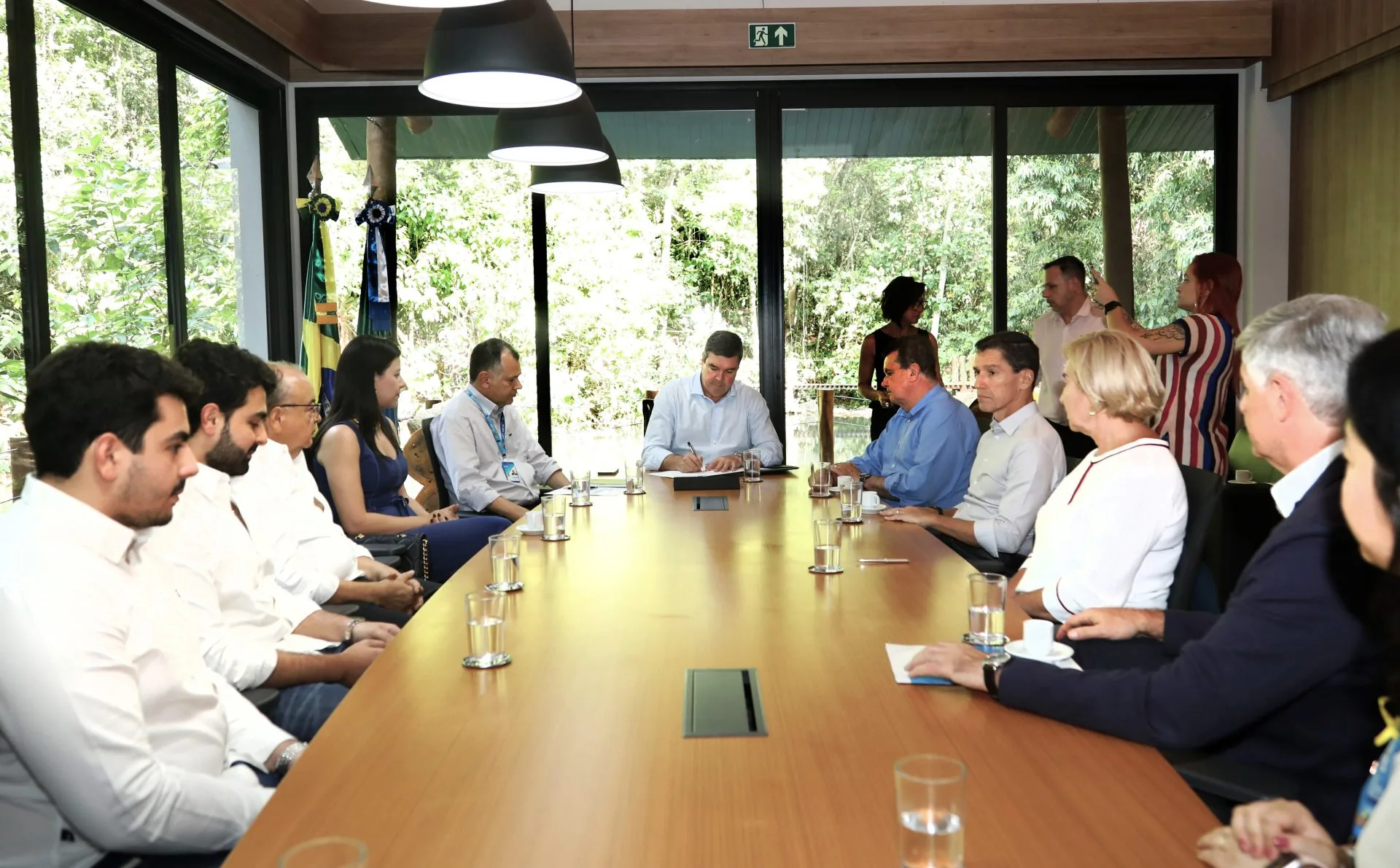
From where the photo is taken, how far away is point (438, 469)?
5.32m

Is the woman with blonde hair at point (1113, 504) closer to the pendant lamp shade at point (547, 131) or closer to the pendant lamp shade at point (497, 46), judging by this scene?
the pendant lamp shade at point (497, 46)

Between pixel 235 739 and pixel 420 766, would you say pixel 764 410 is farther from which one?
pixel 420 766

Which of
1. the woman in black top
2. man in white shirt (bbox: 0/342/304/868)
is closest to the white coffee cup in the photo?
man in white shirt (bbox: 0/342/304/868)

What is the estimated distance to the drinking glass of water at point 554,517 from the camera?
350 centimetres

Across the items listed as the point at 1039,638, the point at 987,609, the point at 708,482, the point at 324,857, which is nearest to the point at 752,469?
the point at 708,482

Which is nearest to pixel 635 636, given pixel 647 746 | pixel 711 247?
pixel 647 746

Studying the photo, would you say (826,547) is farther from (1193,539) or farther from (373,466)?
(373,466)

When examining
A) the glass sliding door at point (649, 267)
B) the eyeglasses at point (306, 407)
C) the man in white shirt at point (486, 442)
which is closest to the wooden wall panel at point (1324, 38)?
the glass sliding door at point (649, 267)

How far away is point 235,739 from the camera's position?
2271 mm

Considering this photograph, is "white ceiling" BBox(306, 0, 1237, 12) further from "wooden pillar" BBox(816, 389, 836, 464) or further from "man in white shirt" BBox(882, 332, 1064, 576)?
"man in white shirt" BBox(882, 332, 1064, 576)

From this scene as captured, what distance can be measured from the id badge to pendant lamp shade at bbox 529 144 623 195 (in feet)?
4.82

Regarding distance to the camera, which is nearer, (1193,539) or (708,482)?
(1193,539)

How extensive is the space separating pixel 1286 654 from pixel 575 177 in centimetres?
341

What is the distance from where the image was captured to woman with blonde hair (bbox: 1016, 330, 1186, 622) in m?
2.56
